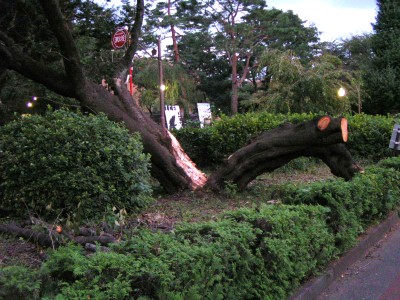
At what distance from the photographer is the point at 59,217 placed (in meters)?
5.96

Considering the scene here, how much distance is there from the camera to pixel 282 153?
8.23 meters

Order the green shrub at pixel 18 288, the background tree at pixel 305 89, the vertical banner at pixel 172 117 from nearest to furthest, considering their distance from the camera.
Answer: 1. the green shrub at pixel 18 288
2. the background tree at pixel 305 89
3. the vertical banner at pixel 172 117

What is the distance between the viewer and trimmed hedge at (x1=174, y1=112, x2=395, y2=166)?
13.2m

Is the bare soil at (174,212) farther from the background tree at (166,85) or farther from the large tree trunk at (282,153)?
the background tree at (166,85)

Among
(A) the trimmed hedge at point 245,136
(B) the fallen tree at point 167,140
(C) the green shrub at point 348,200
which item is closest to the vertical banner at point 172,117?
(A) the trimmed hedge at point 245,136

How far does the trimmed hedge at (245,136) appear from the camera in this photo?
1316 cm

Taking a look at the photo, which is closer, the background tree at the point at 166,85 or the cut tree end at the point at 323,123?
the cut tree end at the point at 323,123

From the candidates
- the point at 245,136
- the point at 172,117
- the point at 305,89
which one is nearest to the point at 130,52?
the point at 245,136

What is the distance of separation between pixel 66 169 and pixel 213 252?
3.00 meters

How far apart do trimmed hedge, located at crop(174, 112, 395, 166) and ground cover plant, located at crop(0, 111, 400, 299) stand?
5.87m

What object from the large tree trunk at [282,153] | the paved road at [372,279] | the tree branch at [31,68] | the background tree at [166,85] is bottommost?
the paved road at [372,279]

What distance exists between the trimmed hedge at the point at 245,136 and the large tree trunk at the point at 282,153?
4.20 metres

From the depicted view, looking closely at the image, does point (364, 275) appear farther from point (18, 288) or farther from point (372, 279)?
point (18, 288)

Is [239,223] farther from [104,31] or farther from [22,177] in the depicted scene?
[104,31]
